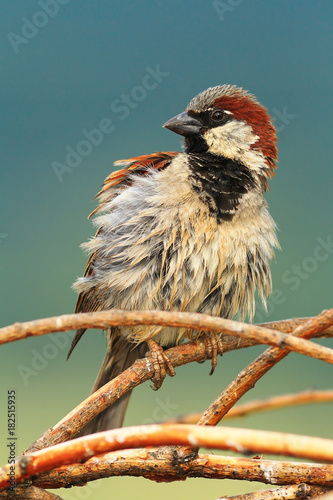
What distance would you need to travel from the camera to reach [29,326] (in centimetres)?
51

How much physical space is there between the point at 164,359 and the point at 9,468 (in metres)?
0.73

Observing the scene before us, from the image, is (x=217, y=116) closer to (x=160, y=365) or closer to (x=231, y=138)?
(x=231, y=138)

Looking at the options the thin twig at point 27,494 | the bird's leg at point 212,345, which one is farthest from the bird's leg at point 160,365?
the thin twig at point 27,494

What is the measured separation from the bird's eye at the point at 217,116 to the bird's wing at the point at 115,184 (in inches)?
6.4

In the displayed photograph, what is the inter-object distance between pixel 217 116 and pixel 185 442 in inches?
48.7

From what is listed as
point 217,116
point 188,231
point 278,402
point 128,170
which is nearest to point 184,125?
point 217,116

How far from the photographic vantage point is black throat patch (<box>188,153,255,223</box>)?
1.38m

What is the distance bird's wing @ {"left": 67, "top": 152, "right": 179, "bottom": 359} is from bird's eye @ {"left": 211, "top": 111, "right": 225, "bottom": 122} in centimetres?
16

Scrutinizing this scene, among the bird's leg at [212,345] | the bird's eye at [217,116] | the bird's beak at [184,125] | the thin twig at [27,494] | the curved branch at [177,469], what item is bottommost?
the curved branch at [177,469]

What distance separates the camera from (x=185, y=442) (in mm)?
472

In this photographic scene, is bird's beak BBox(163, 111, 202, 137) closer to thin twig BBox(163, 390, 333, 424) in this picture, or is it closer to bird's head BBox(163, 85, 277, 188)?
bird's head BBox(163, 85, 277, 188)

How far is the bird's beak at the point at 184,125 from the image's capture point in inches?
61.0

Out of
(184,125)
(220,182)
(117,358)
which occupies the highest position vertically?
(184,125)

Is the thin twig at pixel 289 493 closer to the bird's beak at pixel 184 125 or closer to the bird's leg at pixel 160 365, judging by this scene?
the bird's leg at pixel 160 365
